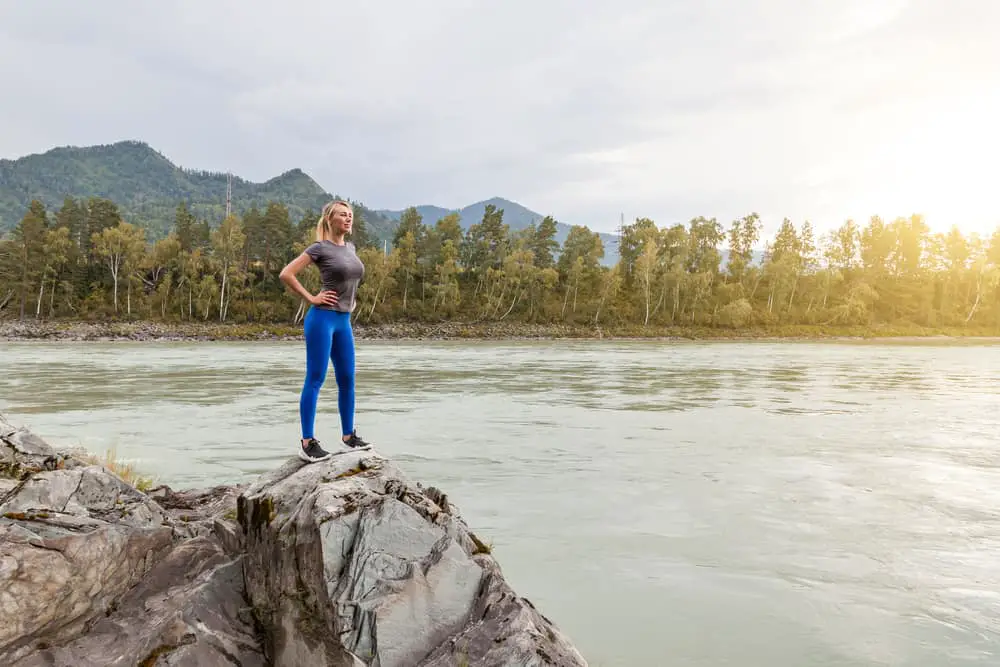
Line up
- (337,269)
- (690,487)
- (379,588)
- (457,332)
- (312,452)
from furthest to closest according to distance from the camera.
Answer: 1. (457,332)
2. (690,487)
3. (337,269)
4. (312,452)
5. (379,588)

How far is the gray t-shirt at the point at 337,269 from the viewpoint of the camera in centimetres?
493

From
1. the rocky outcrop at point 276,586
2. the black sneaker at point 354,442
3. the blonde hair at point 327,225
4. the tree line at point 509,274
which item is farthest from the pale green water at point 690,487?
the tree line at point 509,274

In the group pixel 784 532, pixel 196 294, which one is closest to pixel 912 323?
pixel 196 294

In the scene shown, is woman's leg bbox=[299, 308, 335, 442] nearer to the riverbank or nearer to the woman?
the woman

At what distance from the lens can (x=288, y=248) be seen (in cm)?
8812

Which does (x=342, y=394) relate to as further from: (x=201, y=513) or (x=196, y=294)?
(x=196, y=294)

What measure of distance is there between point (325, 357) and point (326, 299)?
0.44 meters

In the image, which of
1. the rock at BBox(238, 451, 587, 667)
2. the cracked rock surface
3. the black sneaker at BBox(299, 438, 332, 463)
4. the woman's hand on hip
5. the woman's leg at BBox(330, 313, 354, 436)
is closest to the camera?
the rock at BBox(238, 451, 587, 667)

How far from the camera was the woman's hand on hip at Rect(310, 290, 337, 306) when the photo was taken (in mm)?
4879

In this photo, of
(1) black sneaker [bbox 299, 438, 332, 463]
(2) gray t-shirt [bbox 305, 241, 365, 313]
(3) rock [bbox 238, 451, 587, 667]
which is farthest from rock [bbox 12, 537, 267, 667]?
(2) gray t-shirt [bbox 305, 241, 365, 313]

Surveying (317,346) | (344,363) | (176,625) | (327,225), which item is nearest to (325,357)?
(317,346)

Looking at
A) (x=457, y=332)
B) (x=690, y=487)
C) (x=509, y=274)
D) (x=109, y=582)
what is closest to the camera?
(x=109, y=582)

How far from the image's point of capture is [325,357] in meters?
5.04

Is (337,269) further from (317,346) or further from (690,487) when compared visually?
(690,487)
